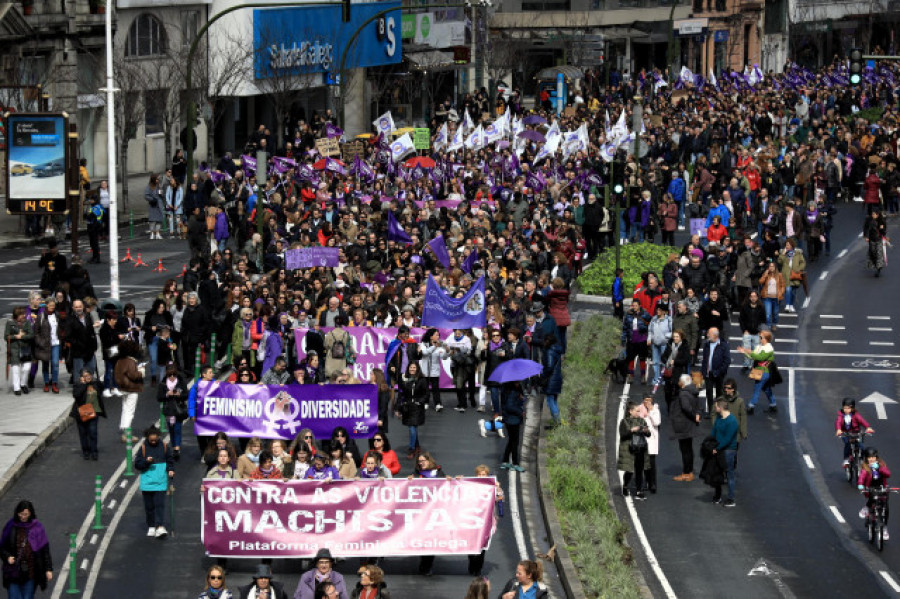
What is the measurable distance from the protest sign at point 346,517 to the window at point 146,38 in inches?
1768

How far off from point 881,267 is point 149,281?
16.7m

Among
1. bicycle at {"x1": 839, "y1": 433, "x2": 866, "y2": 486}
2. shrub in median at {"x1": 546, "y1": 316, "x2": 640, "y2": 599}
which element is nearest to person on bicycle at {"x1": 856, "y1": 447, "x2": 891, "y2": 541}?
bicycle at {"x1": 839, "y1": 433, "x2": 866, "y2": 486}

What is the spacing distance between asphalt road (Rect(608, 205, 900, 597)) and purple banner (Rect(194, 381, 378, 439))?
373cm

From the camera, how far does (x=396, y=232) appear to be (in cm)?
4128

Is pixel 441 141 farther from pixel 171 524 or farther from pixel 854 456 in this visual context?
pixel 171 524

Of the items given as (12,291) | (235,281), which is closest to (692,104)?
(12,291)

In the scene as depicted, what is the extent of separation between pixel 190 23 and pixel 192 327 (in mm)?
38179

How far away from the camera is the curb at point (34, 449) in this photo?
26.8 meters

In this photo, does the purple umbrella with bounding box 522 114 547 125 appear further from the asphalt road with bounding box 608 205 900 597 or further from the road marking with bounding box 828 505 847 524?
the road marking with bounding box 828 505 847 524

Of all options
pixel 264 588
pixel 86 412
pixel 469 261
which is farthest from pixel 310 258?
pixel 264 588

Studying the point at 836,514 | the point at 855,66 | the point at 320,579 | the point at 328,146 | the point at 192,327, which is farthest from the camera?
the point at 328,146

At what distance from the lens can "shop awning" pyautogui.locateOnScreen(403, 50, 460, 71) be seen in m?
85.9

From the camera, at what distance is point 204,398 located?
88.5ft

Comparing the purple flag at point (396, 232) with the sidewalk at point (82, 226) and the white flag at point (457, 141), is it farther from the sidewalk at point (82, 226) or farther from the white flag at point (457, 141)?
the white flag at point (457, 141)
